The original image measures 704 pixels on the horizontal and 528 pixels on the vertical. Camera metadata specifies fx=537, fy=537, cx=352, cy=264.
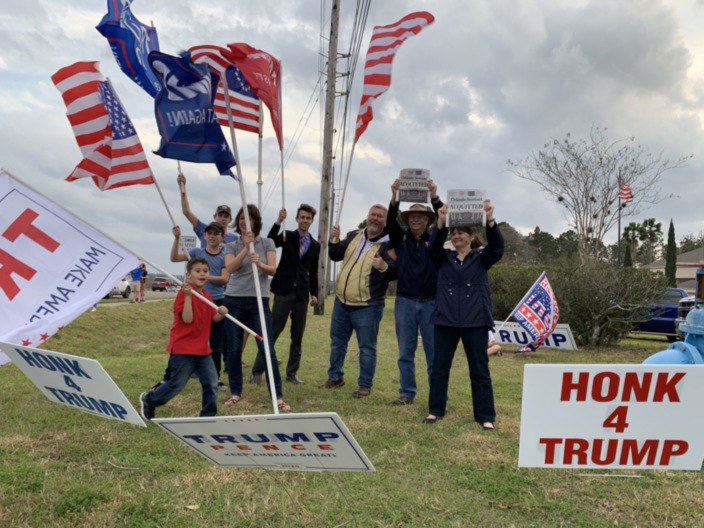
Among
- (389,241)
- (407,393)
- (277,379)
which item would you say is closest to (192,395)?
(277,379)

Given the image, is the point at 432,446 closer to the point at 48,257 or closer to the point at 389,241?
the point at 389,241

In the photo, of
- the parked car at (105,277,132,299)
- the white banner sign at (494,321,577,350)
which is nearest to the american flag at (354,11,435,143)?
the white banner sign at (494,321,577,350)

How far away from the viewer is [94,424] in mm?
4461

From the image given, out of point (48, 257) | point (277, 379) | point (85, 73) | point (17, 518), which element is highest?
point (85, 73)

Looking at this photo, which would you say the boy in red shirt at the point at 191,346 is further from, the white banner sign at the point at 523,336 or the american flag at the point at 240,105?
the white banner sign at the point at 523,336

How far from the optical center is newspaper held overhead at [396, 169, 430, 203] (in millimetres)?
4738

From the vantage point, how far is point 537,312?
30.2 feet

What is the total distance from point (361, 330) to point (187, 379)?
6.44 feet

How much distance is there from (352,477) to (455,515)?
29.0 inches

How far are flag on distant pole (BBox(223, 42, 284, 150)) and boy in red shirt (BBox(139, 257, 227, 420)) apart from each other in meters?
1.46

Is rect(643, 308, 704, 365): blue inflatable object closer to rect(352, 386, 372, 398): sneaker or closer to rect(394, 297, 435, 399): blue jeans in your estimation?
rect(394, 297, 435, 399): blue jeans

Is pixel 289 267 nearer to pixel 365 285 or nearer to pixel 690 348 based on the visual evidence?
pixel 365 285

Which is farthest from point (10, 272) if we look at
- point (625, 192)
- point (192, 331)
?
point (625, 192)

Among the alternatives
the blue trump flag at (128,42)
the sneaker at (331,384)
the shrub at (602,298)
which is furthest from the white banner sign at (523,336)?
the blue trump flag at (128,42)
